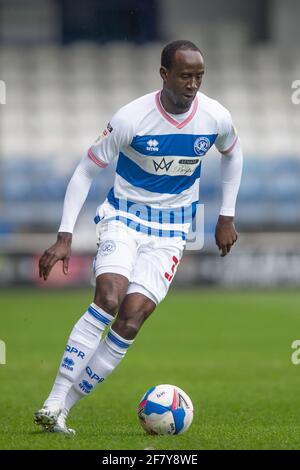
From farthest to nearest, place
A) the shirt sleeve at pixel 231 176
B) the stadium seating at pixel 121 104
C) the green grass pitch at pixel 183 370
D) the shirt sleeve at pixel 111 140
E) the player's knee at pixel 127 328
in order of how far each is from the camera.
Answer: the stadium seating at pixel 121 104
the shirt sleeve at pixel 231 176
the shirt sleeve at pixel 111 140
the player's knee at pixel 127 328
the green grass pitch at pixel 183 370

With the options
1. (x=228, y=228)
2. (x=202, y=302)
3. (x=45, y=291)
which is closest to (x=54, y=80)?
(x=45, y=291)

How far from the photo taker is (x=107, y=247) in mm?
6906

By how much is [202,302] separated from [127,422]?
43.2 ft

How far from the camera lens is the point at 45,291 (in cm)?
2289

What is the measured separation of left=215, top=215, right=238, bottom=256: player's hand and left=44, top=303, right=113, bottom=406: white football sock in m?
1.13

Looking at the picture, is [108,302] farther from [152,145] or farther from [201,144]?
[201,144]

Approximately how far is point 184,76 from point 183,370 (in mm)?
5850

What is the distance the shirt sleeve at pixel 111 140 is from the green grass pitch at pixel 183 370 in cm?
180

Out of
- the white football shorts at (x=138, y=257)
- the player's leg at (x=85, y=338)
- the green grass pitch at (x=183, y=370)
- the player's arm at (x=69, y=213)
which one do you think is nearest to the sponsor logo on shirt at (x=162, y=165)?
the player's arm at (x=69, y=213)

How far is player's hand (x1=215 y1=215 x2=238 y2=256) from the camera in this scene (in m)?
7.38

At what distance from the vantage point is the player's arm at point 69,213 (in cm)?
664

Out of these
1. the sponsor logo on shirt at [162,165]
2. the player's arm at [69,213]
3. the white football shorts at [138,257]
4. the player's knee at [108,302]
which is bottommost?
the player's knee at [108,302]

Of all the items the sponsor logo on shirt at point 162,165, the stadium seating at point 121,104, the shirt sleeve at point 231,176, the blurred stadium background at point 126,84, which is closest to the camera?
the sponsor logo on shirt at point 162,165

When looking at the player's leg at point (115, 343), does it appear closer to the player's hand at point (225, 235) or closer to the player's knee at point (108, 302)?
the player's knee at point (108, 302)
